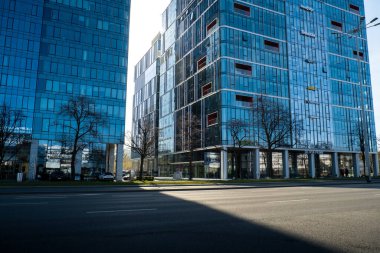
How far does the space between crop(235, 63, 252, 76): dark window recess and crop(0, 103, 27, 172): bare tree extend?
39077 millimetres

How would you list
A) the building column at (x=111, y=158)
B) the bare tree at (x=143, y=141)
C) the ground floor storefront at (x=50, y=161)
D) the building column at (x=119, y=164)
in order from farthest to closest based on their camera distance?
the building column at (x=111, y=158) < the building column at (x=119, y=164) < the ground floor storefront at (x=50, y=161) < the bare tree at (x=143, y=141)

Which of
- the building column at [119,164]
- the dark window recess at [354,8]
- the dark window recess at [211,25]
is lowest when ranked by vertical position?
the building column at [119,164]

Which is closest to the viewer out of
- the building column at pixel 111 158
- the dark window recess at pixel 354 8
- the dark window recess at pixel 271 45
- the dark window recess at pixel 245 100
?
the dark window recess at pixel 245 100

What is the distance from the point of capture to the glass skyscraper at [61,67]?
52000mm

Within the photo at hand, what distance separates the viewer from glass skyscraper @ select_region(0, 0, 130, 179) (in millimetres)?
52000

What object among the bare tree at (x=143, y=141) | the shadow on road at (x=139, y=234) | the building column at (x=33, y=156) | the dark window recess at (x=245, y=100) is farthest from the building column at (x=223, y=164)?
the shadow on road at (x=139, y=234)

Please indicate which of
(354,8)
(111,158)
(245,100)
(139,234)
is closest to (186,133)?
(245,100)

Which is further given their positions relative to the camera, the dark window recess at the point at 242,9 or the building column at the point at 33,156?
the dark window recess at the point at 242,9

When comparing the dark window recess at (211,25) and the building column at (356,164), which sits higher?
the dark window recess at (211,25)

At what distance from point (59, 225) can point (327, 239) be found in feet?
21.5

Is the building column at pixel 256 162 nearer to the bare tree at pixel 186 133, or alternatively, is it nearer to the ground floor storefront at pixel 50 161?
the bare tree at pixel 186 133

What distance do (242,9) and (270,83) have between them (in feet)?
53.8

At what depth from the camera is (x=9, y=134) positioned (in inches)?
1487

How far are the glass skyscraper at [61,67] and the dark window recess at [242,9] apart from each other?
22570mm
